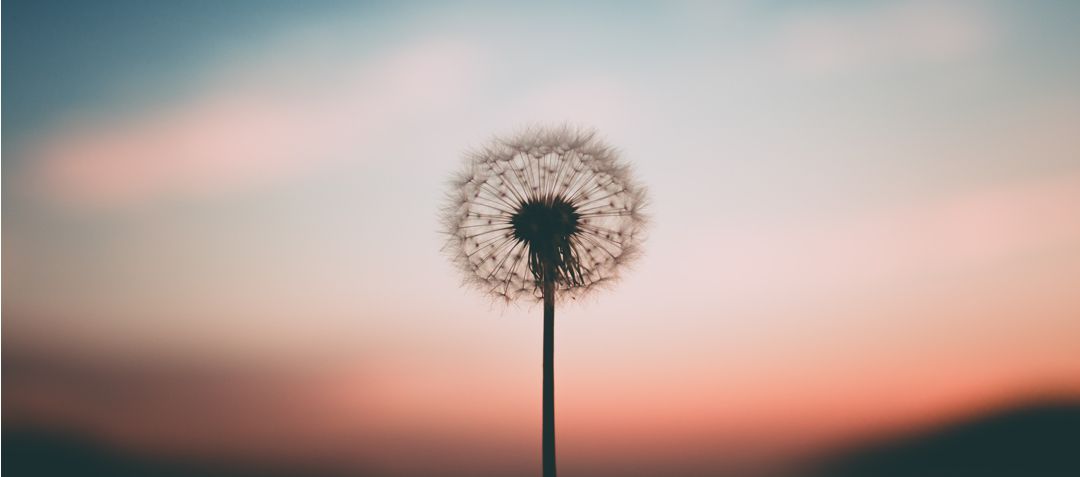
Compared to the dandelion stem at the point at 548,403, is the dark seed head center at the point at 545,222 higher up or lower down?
higher up

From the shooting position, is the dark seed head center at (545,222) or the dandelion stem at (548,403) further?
the dark seed head center at (545,222)

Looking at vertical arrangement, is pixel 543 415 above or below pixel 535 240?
below

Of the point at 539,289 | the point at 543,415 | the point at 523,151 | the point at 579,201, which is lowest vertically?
the point at 543,415

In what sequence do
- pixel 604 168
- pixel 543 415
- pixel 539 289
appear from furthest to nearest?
pixel 604 168 < pixel 539 289 < pixel 543 415

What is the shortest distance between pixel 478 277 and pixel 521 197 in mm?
1569

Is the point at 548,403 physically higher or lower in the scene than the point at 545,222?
lower

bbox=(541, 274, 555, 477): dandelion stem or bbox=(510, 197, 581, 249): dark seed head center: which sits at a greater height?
bbox=(510, 197, 581, 249): dark seed head center

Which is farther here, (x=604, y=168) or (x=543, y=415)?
(x=604, y=168)

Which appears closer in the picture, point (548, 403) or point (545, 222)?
point (548, 403)

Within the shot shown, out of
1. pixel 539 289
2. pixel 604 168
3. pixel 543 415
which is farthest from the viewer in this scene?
pixel 604 168

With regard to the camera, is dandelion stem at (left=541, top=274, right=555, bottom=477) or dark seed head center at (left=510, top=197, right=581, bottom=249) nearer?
dandelion stem at (left=541, top=274, right=555, bottom=477)

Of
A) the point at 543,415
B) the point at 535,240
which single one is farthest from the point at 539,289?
the point at 543,415

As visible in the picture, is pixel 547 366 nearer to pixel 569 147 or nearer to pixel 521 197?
pixel 521 197

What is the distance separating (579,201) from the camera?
38.9ft
